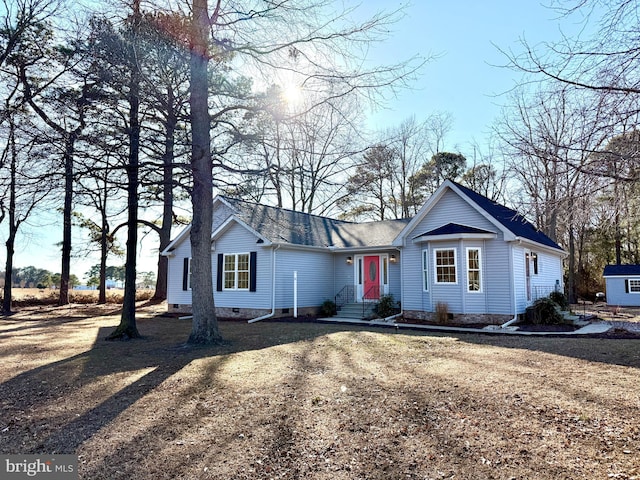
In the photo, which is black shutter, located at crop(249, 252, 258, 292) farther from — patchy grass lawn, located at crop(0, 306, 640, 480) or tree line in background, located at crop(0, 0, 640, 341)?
patchy grass lawn, located at crop(0, 306, 640, 480)

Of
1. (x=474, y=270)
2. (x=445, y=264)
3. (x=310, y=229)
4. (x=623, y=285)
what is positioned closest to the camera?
(x=474, y=270)

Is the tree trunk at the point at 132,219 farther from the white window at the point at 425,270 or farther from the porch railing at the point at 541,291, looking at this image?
the porch railing at the point at 541,291

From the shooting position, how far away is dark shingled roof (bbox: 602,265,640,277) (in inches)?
950

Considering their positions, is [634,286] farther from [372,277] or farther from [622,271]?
[372,277]

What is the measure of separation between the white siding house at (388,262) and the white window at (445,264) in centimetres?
3

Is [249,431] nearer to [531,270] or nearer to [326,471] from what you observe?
[326,471]

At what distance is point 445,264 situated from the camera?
14180mm

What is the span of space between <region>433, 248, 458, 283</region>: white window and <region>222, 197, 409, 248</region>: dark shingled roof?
10.2ft

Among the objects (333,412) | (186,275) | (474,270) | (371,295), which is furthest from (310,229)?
(333,412)

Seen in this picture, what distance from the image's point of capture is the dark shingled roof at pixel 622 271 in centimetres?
2412

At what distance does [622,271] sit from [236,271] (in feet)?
75.4

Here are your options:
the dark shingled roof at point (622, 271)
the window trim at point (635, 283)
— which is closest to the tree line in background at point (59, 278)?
the dark shingled roof at point (622, 271)

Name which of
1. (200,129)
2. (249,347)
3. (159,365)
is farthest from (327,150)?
(159,365)

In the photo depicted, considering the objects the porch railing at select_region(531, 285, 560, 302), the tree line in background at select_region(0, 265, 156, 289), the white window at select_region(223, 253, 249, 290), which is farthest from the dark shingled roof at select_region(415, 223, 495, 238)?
the tree line in background at select_region(0, 265, 156, 289)
